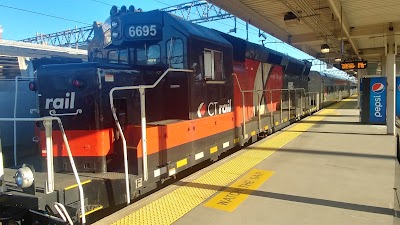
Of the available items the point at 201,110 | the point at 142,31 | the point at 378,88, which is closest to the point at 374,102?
the point at 378,88

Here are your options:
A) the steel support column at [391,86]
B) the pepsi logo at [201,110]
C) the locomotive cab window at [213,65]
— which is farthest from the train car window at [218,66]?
the steel support column at [391,86]

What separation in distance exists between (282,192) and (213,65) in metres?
2.79

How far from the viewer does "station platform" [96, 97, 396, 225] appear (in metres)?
3.70

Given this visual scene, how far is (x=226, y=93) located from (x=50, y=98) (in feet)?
11.9

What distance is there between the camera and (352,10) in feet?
31.2

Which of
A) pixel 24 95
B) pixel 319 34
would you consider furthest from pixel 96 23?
pixel 319 34

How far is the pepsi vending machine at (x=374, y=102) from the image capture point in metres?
12.2

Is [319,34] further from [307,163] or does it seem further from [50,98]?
[50,98]

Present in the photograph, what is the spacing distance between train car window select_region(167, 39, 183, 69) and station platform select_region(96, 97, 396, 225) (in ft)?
6.33

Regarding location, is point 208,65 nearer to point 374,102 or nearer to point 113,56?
point 113,56

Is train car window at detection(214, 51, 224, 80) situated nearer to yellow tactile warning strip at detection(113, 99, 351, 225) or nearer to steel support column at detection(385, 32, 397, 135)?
yellow tactile warning strip at detection(113, 99, 351, 225)

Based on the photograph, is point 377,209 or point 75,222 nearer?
point 75,222

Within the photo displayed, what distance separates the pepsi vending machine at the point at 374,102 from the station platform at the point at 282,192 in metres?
5.13

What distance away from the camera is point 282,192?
456cm
